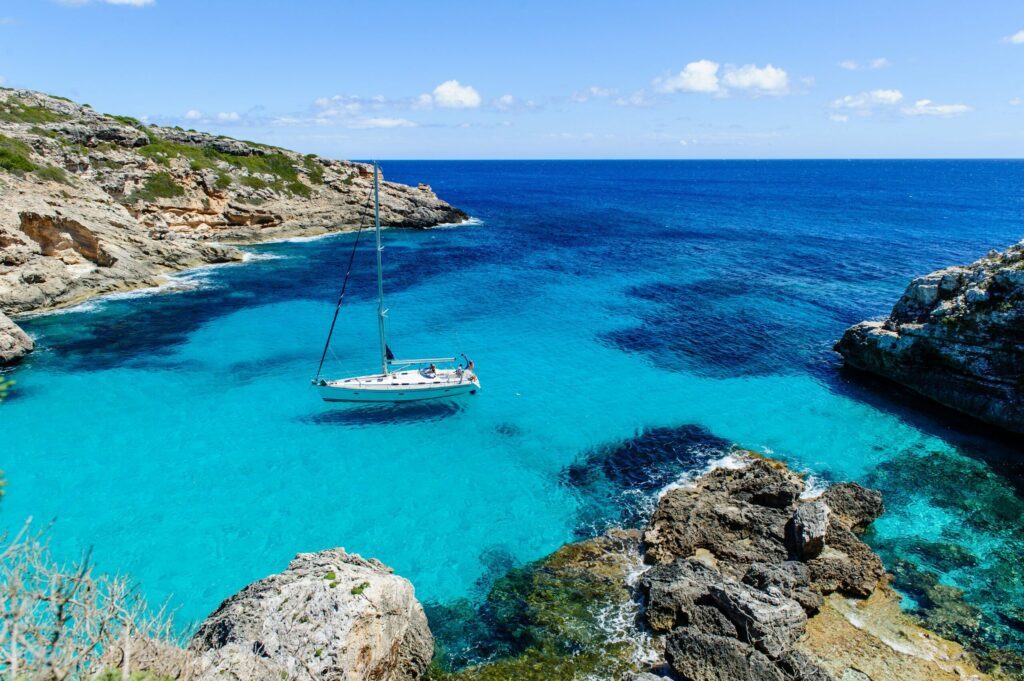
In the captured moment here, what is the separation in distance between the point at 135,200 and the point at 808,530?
3148 inches

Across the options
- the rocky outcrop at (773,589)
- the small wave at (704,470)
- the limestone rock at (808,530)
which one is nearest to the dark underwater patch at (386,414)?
the small wave at (704,470)

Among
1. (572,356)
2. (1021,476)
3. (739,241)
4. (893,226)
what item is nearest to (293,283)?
(572,356)

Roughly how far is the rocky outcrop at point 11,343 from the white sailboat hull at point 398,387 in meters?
21.9

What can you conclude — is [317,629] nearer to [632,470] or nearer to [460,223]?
[632,470]

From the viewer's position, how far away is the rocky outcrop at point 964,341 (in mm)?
32156

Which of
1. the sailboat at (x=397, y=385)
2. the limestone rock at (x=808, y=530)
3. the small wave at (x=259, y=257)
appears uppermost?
the small wave at (x=259, y=257)

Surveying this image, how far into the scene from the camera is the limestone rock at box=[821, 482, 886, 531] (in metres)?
24.2

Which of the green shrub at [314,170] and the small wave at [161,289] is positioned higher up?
the green shrub at [314,170]

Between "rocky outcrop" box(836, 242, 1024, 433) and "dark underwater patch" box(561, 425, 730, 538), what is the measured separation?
1562 cm

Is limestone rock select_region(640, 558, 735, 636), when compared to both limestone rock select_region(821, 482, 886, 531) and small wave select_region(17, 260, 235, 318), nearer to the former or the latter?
limestone rock select_region(821, 482, 886, 531)

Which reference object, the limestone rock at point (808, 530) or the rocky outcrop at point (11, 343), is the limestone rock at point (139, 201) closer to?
the rocky outcrop at point (11, 343)

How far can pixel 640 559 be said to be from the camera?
73.0 feet

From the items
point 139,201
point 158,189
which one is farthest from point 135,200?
point 158,189

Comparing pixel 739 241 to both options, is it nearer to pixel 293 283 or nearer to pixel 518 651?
pixel 293 283
